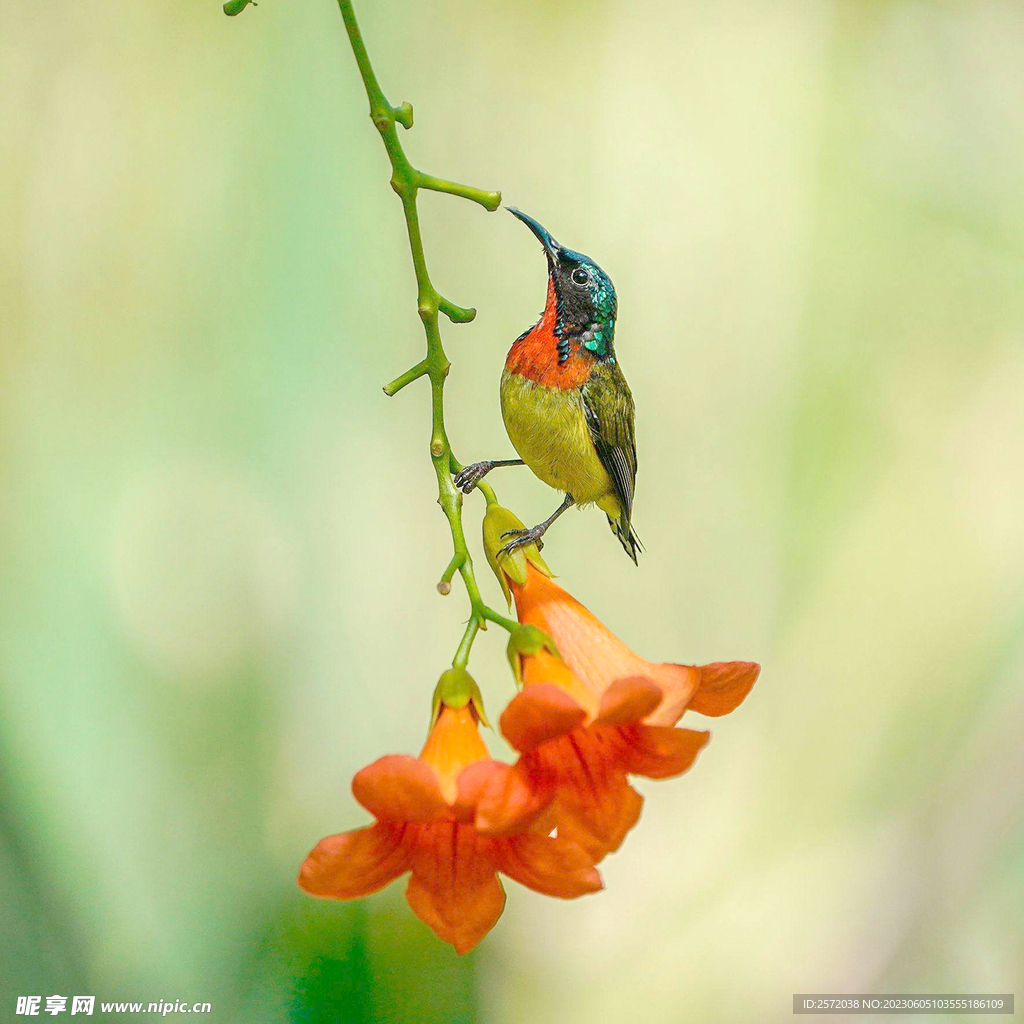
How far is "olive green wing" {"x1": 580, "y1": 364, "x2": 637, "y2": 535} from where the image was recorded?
0.80 meters

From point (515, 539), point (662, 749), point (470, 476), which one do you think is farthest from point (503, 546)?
point (662, 749)

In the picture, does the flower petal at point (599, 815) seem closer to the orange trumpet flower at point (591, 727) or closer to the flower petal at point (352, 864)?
the orange trumpet flower at point (591, 727)

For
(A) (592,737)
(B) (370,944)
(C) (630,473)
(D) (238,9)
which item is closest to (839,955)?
(B) (370,944)

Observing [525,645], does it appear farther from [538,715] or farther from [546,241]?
[546,241]

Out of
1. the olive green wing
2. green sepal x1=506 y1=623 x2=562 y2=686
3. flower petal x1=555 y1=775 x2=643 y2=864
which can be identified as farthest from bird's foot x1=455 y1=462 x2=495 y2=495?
flower petal x1=555 y1=775 x2=643 y2=864

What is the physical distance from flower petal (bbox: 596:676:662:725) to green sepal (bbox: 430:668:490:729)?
139 millimetres

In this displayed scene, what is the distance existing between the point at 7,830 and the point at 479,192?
3.89 feet

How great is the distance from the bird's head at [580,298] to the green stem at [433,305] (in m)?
0.16

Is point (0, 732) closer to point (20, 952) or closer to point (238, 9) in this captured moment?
point (20, 952)

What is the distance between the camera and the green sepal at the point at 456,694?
583 millimetres

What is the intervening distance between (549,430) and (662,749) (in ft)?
1.12

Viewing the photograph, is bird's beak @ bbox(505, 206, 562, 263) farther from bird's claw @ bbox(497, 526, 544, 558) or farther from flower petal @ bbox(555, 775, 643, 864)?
flower petal @ bbox(555, 775, 643, 864)

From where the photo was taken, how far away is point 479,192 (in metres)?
0.56

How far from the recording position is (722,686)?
582 millimetres
